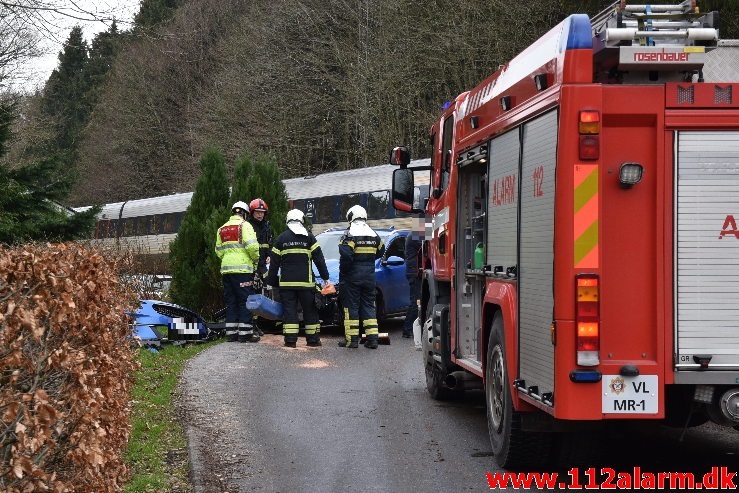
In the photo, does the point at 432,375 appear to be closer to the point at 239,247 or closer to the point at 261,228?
the point at 239,247

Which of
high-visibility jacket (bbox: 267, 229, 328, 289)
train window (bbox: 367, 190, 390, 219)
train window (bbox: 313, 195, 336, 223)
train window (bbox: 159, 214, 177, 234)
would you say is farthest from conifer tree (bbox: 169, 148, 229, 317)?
train window (bbox: 159, 214, 177, 234)

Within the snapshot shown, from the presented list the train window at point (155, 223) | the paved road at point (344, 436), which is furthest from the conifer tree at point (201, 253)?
the train window at point (155, 223)

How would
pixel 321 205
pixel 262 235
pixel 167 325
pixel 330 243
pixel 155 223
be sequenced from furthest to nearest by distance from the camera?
pixel 155 223
pixel 321 205
pixel 330 243
pixel 262 235
pixel 167 325

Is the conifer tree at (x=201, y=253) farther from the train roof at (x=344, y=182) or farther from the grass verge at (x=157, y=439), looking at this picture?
the train roof at (x=344, y=182)

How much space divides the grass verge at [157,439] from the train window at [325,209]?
827 inches

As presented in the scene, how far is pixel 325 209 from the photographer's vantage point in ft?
111

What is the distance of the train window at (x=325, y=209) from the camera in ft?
109

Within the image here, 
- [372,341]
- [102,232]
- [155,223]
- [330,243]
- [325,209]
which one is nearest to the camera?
[372,341]

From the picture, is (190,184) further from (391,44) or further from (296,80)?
(391,44)

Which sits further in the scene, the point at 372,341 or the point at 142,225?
the point at 142,225

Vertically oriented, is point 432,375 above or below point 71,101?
below

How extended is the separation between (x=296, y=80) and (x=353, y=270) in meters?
26.8

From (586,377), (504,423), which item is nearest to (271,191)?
(504,423)

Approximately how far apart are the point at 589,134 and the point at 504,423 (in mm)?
2288
